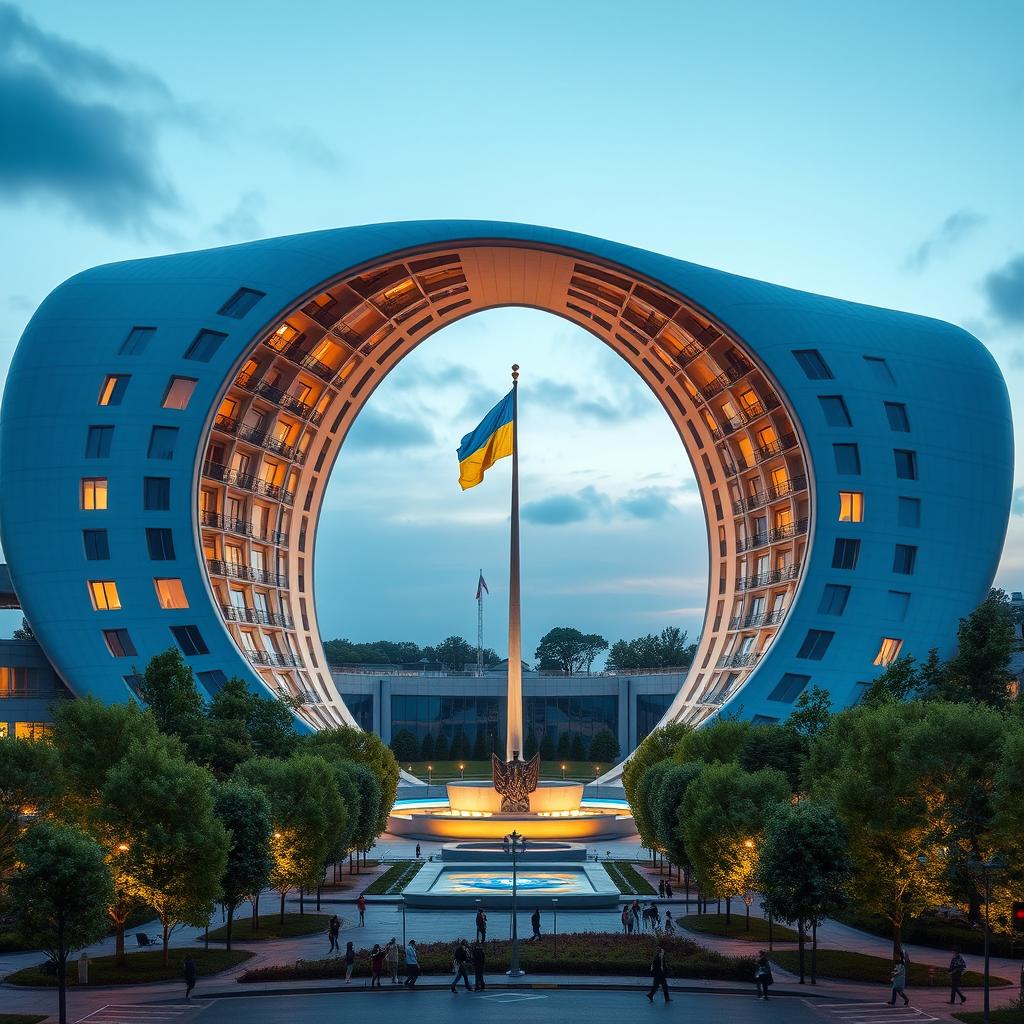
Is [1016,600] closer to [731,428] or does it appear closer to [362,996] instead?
[731,428]

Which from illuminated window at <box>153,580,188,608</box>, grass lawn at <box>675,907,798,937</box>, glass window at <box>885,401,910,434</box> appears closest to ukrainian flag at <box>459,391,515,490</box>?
illuminated window at <box>153,580,188,608</box>

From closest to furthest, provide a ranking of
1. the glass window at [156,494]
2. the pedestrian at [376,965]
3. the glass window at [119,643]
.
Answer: the pedestrian at [376,965], the glass window at [119,643], the glass window at [156,494]

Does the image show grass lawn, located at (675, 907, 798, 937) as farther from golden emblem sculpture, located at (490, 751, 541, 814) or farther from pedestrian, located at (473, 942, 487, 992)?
golden emblem sculpture, located at (490, 751, 541, 814)

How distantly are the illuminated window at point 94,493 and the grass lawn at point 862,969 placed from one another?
47.5 meters

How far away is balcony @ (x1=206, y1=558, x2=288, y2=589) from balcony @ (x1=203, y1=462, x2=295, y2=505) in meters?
5.37

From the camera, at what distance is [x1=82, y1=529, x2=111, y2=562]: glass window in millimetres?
70438

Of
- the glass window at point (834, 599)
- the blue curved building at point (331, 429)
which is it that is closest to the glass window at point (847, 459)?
the blue curved building at point (331, 429)

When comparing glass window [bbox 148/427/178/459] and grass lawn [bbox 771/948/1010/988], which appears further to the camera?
glass window [bbox 148/427/178/459]

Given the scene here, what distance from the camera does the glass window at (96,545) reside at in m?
70.4

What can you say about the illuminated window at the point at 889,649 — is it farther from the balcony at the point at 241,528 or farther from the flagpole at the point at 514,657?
the balcony at the point at 241,528

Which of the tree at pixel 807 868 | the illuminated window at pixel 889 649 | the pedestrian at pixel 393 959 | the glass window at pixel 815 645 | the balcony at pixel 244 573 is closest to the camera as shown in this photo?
the pedestrian at pixel 393 959

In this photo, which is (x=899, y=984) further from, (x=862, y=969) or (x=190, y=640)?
(x=190, y=640)

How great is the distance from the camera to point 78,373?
A: 72062mm

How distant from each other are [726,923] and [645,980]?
11649 mm
